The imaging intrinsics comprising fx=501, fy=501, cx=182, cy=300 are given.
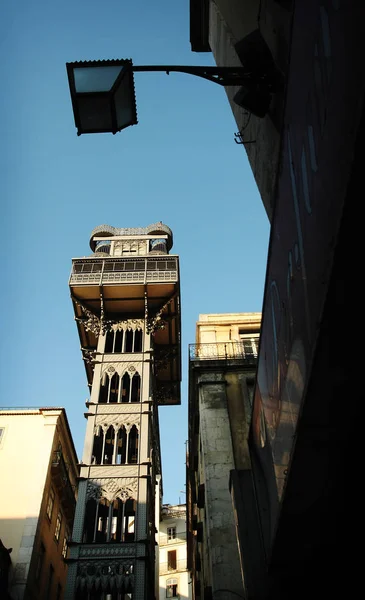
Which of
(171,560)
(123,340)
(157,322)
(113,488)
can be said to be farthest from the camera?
(171,560)

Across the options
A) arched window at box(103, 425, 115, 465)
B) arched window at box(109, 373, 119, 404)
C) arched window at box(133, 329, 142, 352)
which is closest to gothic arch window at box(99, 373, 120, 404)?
arched window at box(109, 373, 119, 404)

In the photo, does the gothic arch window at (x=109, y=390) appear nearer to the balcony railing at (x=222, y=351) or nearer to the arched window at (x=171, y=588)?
the balcony railing at (x=222, y=351)

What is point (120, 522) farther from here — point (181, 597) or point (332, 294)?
point (181, 597)

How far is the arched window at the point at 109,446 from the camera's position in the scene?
96.2ft

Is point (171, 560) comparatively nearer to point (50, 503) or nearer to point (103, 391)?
point (50, 503)

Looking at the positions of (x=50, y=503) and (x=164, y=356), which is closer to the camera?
(x=50, y=503)

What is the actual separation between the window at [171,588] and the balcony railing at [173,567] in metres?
1.07

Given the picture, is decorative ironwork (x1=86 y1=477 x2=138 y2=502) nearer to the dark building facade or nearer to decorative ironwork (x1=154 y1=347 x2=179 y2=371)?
decorative ironwork (x1=154 y1=347 x2=179 y2=371)

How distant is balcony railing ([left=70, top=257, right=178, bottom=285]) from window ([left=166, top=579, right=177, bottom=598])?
1487 inches

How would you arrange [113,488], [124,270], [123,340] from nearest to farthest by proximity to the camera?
[113,488]
[123,340]
[124,270]

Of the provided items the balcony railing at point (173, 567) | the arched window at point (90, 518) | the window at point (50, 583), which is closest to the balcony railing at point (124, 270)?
the arched window at point (90, 518)

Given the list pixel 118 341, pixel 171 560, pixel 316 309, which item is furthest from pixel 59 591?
pixel 316 309

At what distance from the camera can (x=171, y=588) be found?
54.7 metres

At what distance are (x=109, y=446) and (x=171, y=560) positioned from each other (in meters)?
33.8
